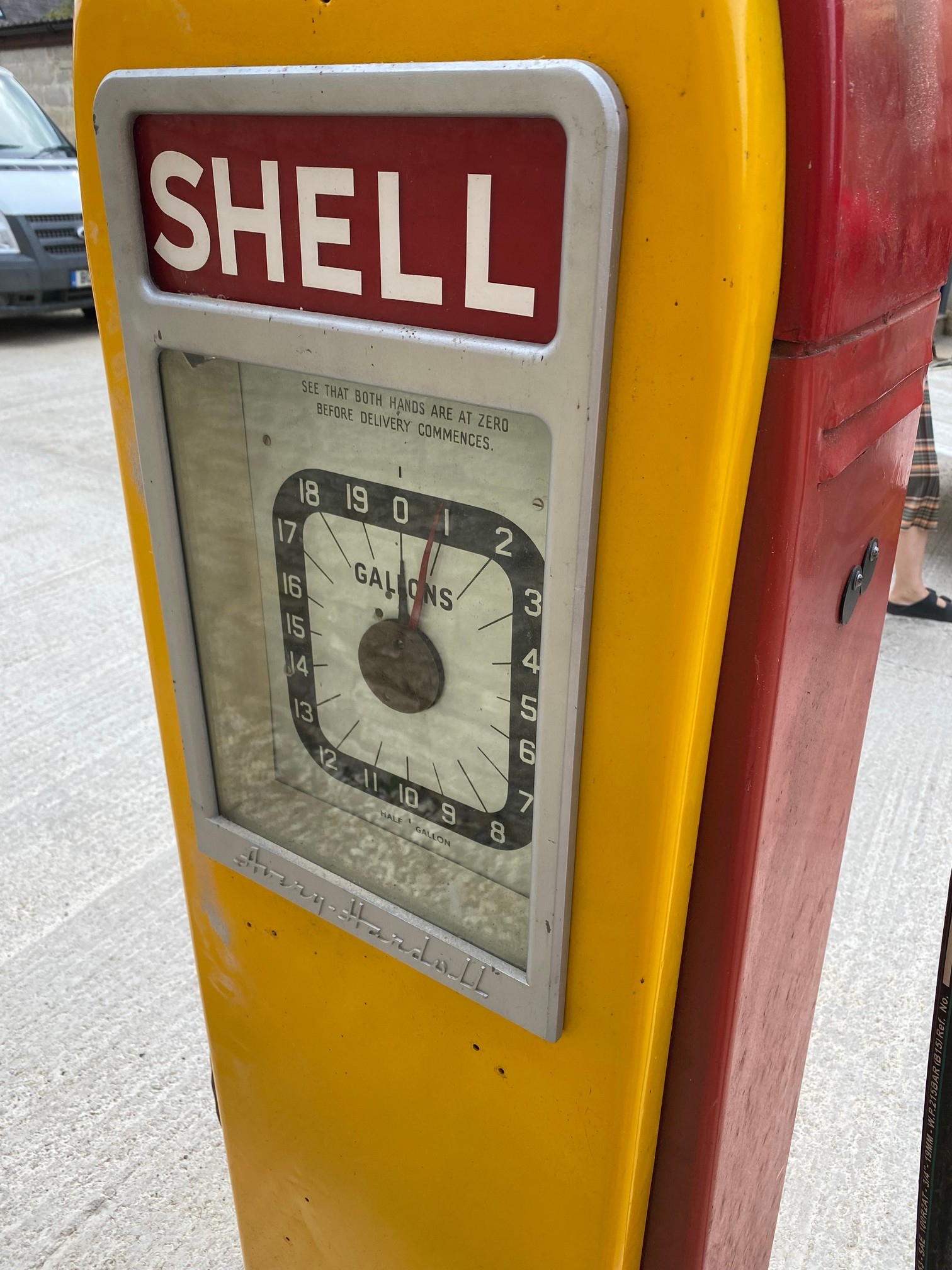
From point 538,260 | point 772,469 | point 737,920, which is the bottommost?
point 737,920

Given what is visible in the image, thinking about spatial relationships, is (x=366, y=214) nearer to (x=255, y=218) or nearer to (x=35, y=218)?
(x=255, y=218)

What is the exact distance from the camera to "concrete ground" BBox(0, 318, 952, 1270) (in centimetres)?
152

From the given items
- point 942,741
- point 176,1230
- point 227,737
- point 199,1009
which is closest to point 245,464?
point 227,737

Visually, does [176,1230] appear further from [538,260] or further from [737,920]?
[538,260]

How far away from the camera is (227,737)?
3.00ft

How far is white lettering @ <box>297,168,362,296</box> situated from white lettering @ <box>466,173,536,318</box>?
0.27 feet

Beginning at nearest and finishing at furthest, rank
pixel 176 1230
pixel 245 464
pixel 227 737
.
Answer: pixel 245 464 → pixel 227 737 → pixel 176 1230

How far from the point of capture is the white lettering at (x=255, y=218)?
2.16ft

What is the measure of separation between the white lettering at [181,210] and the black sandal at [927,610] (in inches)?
114

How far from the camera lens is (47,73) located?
32.4 ft

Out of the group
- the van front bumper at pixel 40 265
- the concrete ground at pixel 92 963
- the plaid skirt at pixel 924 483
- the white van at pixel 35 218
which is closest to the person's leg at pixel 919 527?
the plaid skirt at pixel 924 483

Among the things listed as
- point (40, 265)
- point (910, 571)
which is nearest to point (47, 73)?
point (40, 265)

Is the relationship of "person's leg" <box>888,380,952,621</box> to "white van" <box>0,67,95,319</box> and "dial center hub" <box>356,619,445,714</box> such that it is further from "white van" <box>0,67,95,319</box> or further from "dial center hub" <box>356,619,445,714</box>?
"white van" <box>0,67,95,319</box>

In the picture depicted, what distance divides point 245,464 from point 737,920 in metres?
0.49
